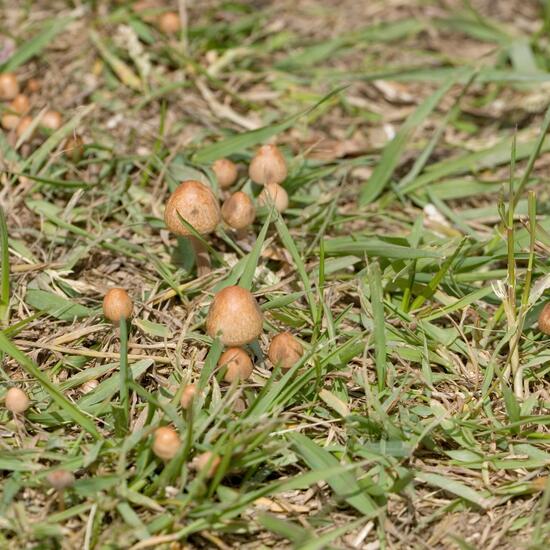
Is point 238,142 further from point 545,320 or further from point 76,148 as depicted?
point 545,320

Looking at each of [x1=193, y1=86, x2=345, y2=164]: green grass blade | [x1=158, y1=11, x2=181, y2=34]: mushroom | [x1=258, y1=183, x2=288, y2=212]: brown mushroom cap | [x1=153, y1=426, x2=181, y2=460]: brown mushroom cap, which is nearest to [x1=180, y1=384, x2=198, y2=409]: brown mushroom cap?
[x1=153, y1=426, x2=181, y2=460]: brown mushroom cap

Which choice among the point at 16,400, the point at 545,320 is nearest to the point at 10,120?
the point at 16,400

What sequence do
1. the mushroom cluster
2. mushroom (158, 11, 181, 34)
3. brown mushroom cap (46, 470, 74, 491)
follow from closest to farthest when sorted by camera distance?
brown mushroom cap (46, 470, 74, 491)
the mushroom cluster
mushroom (158, 11, 181, 34)

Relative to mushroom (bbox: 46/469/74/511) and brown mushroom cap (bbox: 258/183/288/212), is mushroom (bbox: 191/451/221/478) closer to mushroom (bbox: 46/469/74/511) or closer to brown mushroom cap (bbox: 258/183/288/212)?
mushroom (bbox: 46/469/74/511)

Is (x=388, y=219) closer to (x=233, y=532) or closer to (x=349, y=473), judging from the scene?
(x=349, y=473)

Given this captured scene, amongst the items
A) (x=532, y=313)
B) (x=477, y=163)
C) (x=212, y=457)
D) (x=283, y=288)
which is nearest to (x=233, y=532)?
(x=212, y=457)
